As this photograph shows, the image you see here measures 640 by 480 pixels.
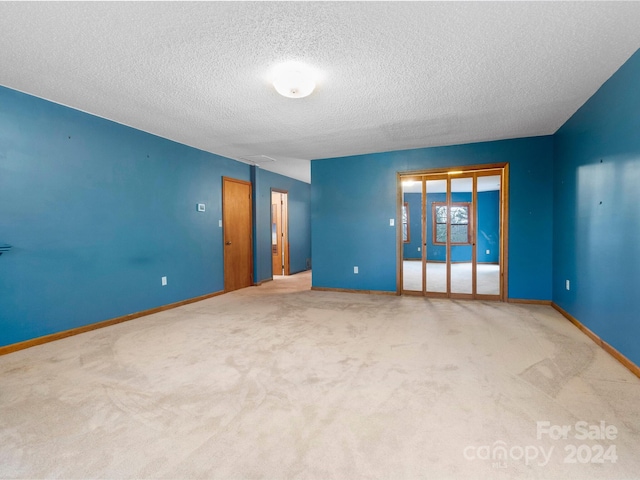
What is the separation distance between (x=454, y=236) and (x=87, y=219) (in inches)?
205

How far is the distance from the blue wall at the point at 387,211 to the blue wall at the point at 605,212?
511 mm

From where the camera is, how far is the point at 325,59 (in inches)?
99.2

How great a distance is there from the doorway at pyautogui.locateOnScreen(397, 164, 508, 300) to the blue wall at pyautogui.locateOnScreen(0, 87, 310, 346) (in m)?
3.65

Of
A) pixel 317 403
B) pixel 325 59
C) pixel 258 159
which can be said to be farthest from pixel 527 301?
pixel 258 159

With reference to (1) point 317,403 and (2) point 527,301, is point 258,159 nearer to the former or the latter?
(1) point 317,403

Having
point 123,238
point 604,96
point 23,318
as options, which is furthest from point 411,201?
point 23,318

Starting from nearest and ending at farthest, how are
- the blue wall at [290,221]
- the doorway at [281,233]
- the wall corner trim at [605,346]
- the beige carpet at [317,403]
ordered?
the beige carpet at [317,403]
the wall corner trim at [605,346]
the blue wall at [290,221]
the doorway at [281,233]

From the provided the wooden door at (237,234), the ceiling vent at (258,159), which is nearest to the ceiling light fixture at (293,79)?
the ceiling vent at (258,159)

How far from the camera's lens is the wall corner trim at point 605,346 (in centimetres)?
245

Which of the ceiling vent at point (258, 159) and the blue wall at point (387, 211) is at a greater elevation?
the ceiling vent at point (258, 159)

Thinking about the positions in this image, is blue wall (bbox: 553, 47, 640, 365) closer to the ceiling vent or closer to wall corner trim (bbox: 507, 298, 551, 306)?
wall corner trim (bbox: 507, 298, 551, 306)

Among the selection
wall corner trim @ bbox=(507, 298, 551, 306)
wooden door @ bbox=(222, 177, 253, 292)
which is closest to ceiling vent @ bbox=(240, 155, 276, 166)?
wooden door @ bbox=(222, 177, 253, 292)

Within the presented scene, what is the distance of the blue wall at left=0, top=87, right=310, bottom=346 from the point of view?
3.06 metres

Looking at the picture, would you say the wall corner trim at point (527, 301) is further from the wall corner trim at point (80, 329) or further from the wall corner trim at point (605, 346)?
the wall corner trim at point (80, 329)
